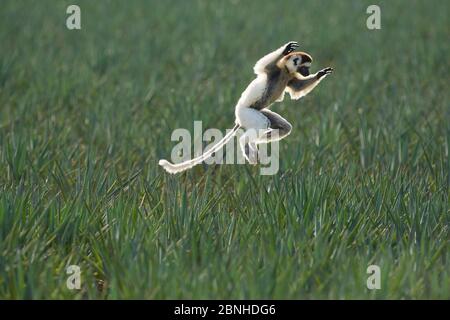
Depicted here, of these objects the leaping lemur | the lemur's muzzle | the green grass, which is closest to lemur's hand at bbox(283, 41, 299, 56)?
the leaping lemur

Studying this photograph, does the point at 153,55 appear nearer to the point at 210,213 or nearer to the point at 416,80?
the point at 416,80

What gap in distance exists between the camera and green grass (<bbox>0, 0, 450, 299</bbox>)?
2.64 m

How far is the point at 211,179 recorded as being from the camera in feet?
12.9

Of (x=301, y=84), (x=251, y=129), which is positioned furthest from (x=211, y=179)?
(x=251, y=129)

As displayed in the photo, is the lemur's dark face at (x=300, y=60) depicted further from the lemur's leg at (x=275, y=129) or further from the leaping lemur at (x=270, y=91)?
the lemur's leg at (x=275, y=129)

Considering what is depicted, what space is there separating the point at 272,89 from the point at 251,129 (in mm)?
153

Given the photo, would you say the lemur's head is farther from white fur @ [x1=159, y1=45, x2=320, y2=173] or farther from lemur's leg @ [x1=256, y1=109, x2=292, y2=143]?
lemur's leg @ [x1=256, y1=109, x2=292, y2=143]

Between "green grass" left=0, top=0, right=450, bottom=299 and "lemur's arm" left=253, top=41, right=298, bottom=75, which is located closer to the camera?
"lemur's arm" left=253, top=41, right=298, bottom=75

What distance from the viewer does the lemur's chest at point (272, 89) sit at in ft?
7.07

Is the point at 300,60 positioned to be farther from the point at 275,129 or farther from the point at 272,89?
the point at 275,129
